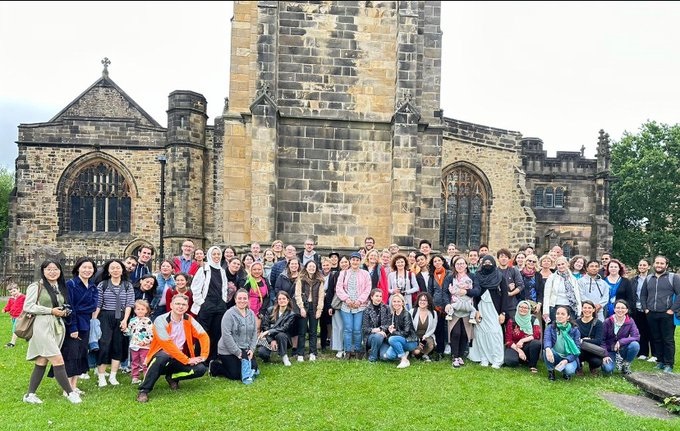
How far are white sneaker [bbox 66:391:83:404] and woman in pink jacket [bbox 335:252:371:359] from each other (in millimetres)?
4039

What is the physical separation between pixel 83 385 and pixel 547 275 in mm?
7620

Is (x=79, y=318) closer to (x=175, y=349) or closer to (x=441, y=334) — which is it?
(x=175, y=349)

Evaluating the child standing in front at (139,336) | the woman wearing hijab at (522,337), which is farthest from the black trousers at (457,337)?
the child standing in front at (139,336)

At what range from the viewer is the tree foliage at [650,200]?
3359cm

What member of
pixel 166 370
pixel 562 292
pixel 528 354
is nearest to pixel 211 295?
pixel 166 370

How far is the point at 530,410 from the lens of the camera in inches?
245

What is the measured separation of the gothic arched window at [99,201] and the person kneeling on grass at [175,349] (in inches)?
731

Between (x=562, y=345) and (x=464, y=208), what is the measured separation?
1731 centimetres

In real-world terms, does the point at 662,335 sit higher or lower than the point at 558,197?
lower

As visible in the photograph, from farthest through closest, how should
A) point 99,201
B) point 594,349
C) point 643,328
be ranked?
point 99,201
point 643,328
point 594,349

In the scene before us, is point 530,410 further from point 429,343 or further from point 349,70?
point 349,70

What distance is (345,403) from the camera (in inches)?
251

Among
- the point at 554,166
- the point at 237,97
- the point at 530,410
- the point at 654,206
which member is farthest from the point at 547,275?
the point at 654,206

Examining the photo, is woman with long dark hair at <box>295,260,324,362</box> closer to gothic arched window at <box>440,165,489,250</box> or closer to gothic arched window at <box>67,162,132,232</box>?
gothic arched window at <box>440,165,489,250</box>
